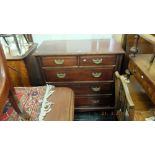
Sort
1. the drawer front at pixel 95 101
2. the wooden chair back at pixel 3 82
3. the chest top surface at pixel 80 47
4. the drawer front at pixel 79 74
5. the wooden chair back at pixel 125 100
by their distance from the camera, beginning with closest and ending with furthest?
the wooden chair back at pixel 3 82 < the wooden chair back at pixel 125 100 < the chest top surface at pixel 80 47 < the drawer front at pixel 79 74 < the drawer front at pixel 95 101

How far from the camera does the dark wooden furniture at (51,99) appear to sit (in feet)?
2.43

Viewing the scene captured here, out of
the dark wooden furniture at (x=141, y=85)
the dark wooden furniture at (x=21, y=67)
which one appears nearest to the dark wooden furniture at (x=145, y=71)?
the dark wooden furniture at (x=141, y=85)

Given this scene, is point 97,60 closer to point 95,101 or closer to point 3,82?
point 95,101

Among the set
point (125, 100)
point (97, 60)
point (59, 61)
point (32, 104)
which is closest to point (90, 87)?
point (97, 60)

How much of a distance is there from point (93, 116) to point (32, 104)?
0.85 metres

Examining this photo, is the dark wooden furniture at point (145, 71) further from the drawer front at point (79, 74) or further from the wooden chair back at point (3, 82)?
the wooden chair back at point (3, 82)

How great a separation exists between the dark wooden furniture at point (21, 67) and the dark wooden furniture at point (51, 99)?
1.24ft

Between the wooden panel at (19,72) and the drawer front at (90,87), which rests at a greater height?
the wooden panel at (19,72)

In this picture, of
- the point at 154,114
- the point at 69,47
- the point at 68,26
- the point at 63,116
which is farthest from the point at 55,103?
the point at 68,26
